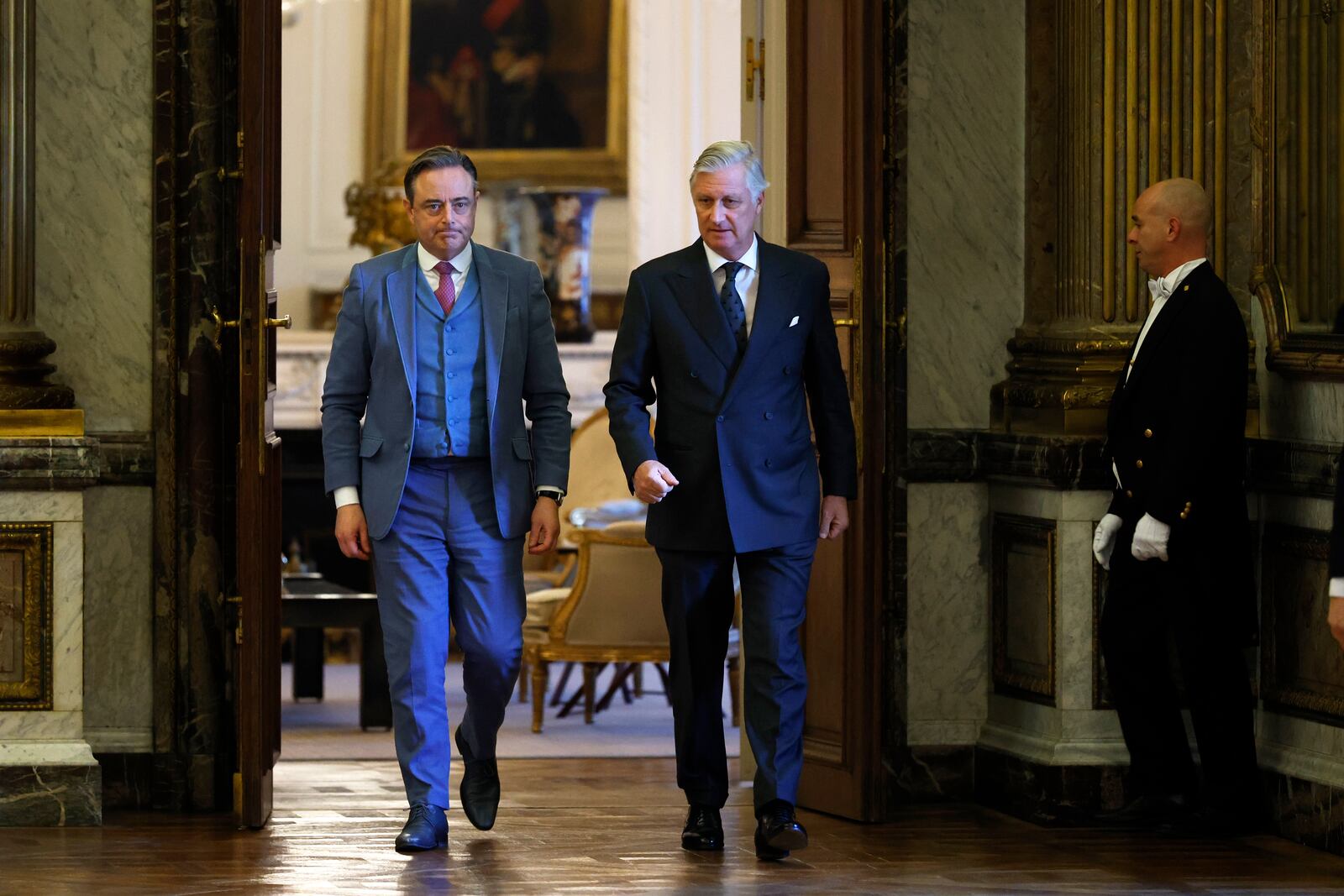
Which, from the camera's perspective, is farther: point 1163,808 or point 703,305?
point 1163,808

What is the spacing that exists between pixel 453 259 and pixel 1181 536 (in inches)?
74.3

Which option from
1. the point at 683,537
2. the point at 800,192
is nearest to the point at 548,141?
the point at 800,192

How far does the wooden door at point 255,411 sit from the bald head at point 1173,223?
2.17m

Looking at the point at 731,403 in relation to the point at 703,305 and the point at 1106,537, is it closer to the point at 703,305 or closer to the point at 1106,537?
the point at 703,305

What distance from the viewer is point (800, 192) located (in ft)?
19.2

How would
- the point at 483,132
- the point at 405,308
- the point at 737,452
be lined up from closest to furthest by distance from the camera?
the point at 737,452 → the point at 405,308 → the point at 483,132

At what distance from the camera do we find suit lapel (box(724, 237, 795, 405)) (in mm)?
4883

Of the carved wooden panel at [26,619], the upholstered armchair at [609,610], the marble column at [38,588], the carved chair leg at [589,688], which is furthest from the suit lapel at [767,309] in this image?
the carved chair leg at [589,688]

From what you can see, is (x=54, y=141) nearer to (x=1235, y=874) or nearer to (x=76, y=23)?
(x=76, y=23)

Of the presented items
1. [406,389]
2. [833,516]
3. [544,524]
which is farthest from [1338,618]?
[406,389]

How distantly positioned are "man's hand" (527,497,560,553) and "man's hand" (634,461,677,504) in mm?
228

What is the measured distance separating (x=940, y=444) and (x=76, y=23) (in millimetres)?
2579

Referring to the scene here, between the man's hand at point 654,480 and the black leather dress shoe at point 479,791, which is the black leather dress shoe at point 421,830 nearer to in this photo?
the black leather dress shoe at point 479,791

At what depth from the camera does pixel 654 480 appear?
4746mm
